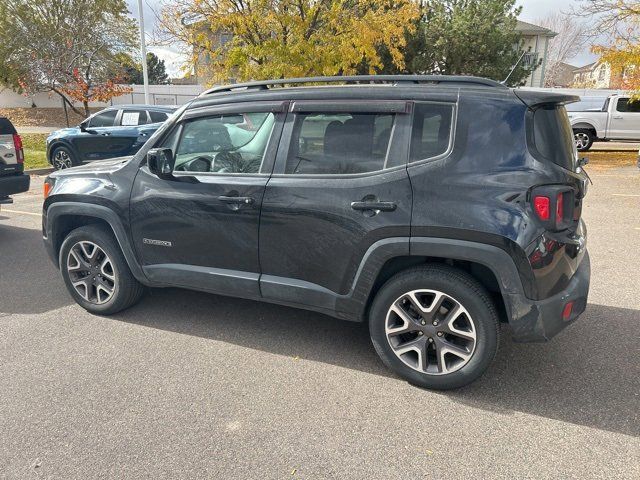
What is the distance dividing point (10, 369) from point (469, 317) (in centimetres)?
304

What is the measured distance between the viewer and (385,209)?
9.41 ft

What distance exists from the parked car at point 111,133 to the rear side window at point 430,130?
31.7 ft

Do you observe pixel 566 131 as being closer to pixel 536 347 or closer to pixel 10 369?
pixel 536 347

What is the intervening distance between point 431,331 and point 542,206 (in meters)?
0.98

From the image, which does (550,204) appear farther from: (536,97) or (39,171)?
(39,171)

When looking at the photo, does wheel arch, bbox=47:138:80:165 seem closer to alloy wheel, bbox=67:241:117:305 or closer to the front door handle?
alloy wheel, bbox=67:241:117:305

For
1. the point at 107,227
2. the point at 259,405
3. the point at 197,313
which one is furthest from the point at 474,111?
the point at 107,227

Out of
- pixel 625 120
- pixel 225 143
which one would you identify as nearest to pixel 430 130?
pixel 225 143

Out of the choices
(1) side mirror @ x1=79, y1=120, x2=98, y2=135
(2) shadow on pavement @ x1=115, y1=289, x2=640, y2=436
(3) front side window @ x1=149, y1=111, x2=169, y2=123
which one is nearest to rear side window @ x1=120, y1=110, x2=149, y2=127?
(3) front side window @ x1=149, y1=111, x2=169, y2=123

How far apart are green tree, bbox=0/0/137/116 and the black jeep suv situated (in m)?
19.0

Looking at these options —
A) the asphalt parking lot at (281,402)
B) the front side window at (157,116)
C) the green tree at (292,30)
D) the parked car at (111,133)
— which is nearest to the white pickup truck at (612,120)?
the green tree at (292,30)

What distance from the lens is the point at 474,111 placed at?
2773 mm

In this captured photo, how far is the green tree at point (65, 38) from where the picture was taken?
2055 cm

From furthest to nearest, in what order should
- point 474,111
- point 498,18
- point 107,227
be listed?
point 498,18 → point 107,227 → point 474,111
